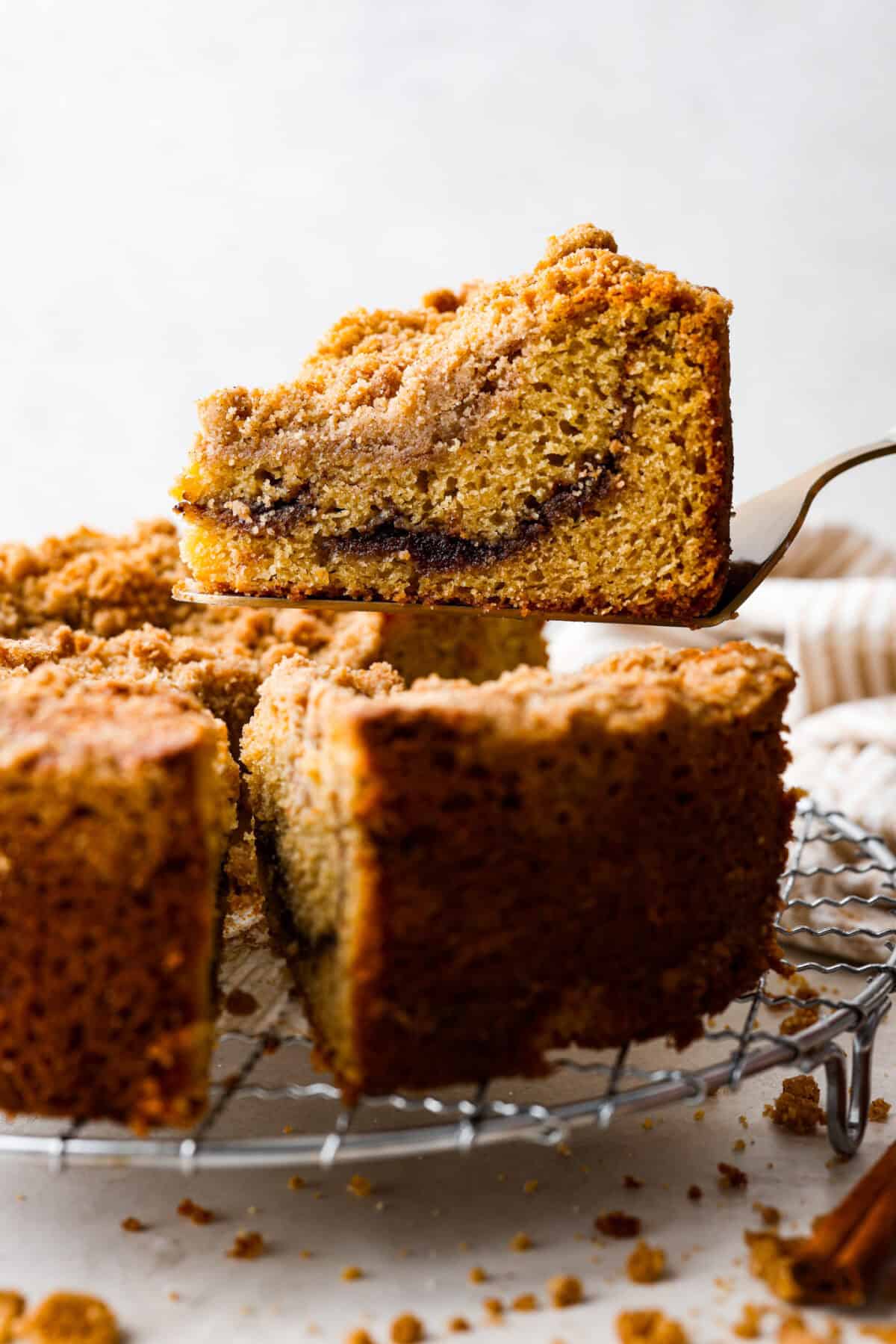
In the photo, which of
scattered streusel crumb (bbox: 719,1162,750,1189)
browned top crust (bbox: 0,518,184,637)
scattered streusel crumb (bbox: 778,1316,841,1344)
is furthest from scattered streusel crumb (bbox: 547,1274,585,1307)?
browned top crust (bbox: 0,518,184,637)

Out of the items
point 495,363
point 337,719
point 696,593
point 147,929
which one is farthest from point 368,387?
point 147,929

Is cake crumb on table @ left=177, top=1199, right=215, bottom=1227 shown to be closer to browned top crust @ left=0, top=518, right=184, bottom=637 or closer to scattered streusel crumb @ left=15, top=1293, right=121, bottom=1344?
scattered streusel crumb @ left=15, top=1293, right=121, bottom=1344

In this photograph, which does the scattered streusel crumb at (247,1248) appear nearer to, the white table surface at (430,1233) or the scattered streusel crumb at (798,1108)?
the white table surface at (430,1233)

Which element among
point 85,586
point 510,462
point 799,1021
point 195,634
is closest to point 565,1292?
point 799,1021

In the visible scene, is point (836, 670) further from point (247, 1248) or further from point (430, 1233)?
point (247, 1248)

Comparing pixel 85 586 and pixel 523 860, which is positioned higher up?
pixel 85 586

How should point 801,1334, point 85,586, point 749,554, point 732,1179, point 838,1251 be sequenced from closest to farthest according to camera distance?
point 801,1334
point 838,1251
point 732,1179
point 749,554
point 85,586
